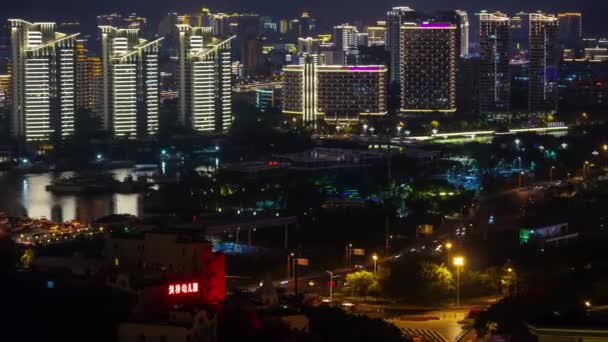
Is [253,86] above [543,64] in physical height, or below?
below

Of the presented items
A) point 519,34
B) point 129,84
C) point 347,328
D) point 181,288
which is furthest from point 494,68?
point 181,288

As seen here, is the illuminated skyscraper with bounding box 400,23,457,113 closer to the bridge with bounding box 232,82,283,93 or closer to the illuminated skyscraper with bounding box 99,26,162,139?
the bridge with bounding box 232,82,283,93

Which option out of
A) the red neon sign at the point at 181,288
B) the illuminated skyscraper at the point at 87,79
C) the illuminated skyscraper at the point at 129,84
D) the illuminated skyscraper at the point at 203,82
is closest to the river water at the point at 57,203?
the illuminated skyscraper at the point at 129,84

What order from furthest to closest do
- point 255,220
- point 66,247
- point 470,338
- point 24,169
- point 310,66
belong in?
point 310,66, point 24,169, point 255,220, point 66,247, point 470,338

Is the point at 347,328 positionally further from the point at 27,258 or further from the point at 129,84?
the point at 129,84

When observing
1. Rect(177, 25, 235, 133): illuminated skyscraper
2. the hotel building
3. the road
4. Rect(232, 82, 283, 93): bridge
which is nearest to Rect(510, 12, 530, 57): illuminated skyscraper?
Rect(232, 82, 283, 93): bridge

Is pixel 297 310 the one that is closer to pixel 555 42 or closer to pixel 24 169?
pixel 24 169

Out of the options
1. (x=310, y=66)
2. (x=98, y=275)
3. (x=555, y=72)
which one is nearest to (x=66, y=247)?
(x=98, y=275)
